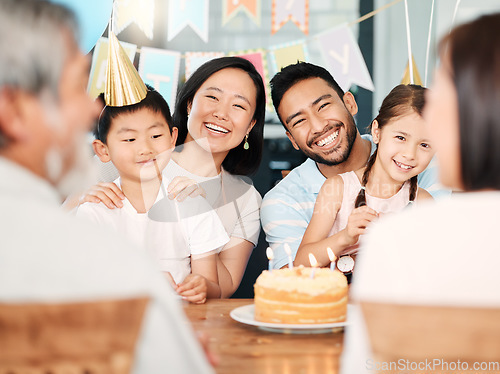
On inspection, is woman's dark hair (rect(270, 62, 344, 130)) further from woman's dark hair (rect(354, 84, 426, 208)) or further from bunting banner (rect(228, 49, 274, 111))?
bunting banner (rect(228, 49, 274, 111))

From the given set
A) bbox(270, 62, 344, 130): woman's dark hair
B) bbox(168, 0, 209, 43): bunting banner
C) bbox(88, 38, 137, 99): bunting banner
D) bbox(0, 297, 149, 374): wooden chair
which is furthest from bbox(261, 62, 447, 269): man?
bbox(0, 297, 149, 374): wooden chair

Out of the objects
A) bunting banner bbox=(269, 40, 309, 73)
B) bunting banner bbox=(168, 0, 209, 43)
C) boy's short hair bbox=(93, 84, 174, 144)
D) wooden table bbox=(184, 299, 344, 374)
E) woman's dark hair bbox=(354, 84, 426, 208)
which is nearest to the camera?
wooden table bbox=(184, 299, 344, 374)

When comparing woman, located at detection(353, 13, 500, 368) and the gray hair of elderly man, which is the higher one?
the gray hair of elderly man

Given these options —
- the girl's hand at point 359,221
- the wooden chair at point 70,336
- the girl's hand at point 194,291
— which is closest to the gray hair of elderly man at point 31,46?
the wooden chair at point 70,336

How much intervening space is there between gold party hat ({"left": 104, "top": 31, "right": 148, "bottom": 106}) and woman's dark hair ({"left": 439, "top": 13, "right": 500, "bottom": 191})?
133 cm

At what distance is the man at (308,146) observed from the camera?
2.30 m

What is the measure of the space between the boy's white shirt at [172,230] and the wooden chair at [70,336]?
1226 millimetres

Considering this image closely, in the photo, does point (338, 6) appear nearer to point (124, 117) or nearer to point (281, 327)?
point (124, 117)

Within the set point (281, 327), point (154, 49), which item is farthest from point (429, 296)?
point (154, 49)

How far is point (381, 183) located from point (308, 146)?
340 mm

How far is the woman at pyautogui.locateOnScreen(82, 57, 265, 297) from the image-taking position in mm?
2297

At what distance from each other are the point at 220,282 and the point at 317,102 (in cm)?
84

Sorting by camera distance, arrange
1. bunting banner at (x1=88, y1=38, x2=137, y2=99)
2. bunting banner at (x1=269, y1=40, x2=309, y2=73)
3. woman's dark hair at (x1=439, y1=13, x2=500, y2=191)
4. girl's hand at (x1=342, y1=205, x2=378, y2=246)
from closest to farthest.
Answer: woman's dark hair at (x1=439, y1=13, x2=500, y2=191) → girl's hand at (x1=342, y1=205, x2=378, y2=246) → bunting banner at (x1=88, y1=38, x2=137, y2=99) → bunting banner at (x1=269, y1=40, x2=309, y2=73)

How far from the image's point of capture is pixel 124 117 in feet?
6.41
